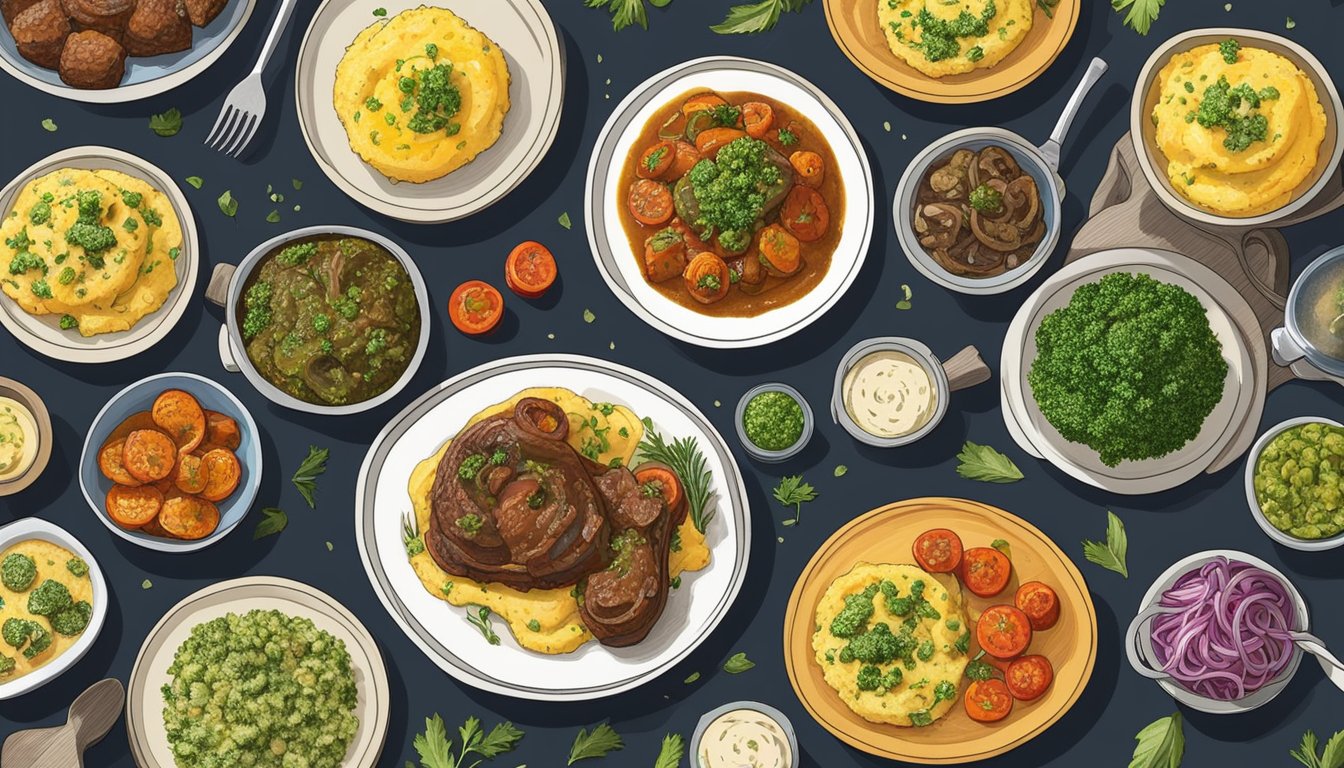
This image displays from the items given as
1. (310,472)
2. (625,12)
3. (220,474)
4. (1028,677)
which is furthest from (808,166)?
(220,474)

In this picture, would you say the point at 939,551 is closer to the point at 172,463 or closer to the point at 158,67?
the point at 172,463

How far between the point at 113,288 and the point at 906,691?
6.16 metres

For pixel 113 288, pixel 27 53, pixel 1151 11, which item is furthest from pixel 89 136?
pixel 1151 11

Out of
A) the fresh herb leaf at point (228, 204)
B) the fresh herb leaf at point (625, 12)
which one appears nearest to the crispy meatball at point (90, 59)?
the fresh herb leaf at point (228, 204)

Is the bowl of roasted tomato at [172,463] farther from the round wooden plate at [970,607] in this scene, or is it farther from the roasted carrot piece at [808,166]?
the roasted carrot piece at [808,166]

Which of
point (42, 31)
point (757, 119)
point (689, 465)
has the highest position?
point (42, 31)

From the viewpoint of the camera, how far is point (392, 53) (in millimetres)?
9609

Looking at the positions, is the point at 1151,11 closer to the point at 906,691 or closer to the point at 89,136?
the point at 906,691

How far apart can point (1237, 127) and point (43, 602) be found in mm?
8741

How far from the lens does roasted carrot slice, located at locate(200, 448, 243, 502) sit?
9.80 metres

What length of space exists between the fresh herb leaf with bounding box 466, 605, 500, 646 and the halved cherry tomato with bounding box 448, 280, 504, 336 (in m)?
1.99

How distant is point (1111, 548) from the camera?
Result: 9742 mm

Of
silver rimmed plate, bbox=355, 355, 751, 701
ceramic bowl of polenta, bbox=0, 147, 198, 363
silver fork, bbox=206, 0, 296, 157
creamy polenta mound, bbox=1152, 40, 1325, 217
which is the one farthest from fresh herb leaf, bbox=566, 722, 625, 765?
creamy polenta mound, bbox=1152, 40, 1325, 217

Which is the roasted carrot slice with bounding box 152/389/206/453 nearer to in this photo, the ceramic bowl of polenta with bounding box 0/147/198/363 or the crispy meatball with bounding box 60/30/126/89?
the ceramic bowl of polenta with bounding box 0/147/198/363
